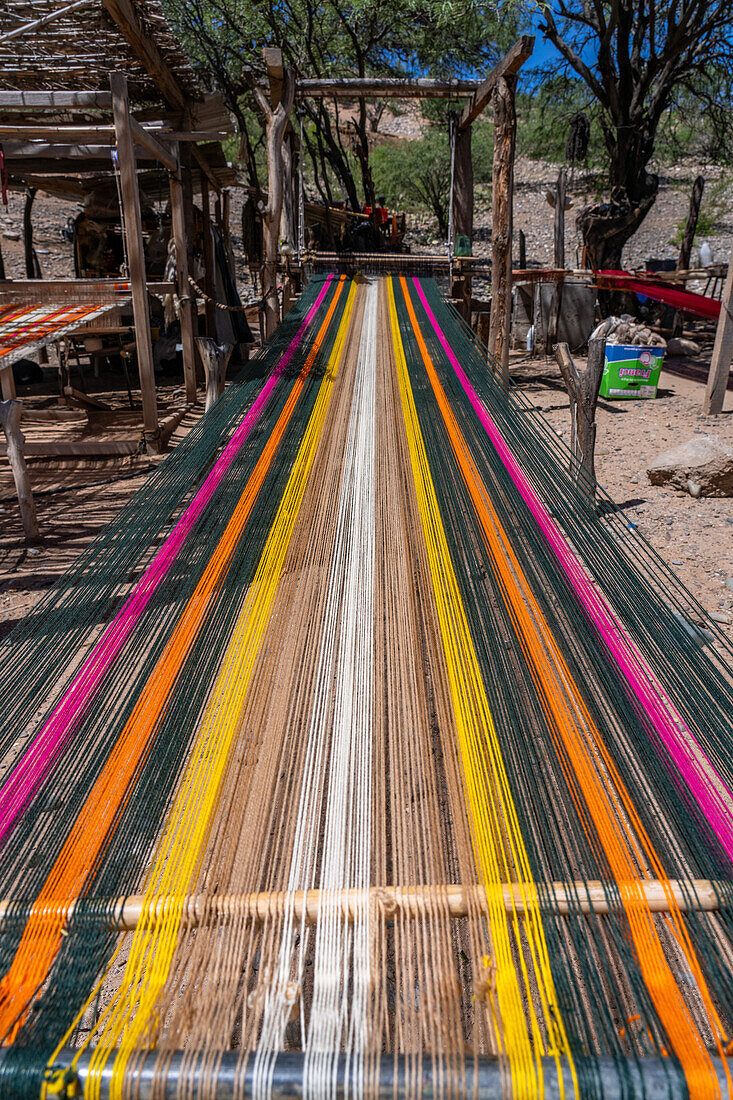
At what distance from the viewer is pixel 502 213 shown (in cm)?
470

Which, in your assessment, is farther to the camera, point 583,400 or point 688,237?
point 688,237

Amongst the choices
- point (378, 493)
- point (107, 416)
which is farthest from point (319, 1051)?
point (107, 416)

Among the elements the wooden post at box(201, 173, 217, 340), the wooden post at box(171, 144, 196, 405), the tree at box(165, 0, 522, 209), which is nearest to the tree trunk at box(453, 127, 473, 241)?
the wooden post at box(171, 144, 196, 405)

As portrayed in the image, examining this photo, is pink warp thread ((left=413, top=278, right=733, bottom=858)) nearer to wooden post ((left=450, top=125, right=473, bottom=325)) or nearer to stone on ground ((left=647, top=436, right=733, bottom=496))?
stone on ground ((left=647, top=436, right=733, bottom=496))

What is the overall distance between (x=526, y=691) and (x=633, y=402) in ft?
20.0

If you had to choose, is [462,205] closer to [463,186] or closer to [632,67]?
[463,186]

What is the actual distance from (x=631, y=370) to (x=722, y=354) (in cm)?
94

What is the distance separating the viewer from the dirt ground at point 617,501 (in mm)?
3057

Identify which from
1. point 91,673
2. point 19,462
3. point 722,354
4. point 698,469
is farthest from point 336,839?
point 722,354

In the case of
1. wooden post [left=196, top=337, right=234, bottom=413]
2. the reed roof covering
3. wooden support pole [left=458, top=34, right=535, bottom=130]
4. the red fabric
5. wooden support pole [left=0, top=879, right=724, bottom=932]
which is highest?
the reed roof covering

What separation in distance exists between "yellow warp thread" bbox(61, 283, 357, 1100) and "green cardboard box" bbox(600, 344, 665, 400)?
5733mm

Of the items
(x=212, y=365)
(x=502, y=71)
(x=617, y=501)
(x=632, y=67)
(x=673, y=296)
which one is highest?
(x=632, y=67)

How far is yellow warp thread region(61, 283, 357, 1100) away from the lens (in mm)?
812

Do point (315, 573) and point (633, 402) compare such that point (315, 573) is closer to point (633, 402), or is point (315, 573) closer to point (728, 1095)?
point (728, 1095)
